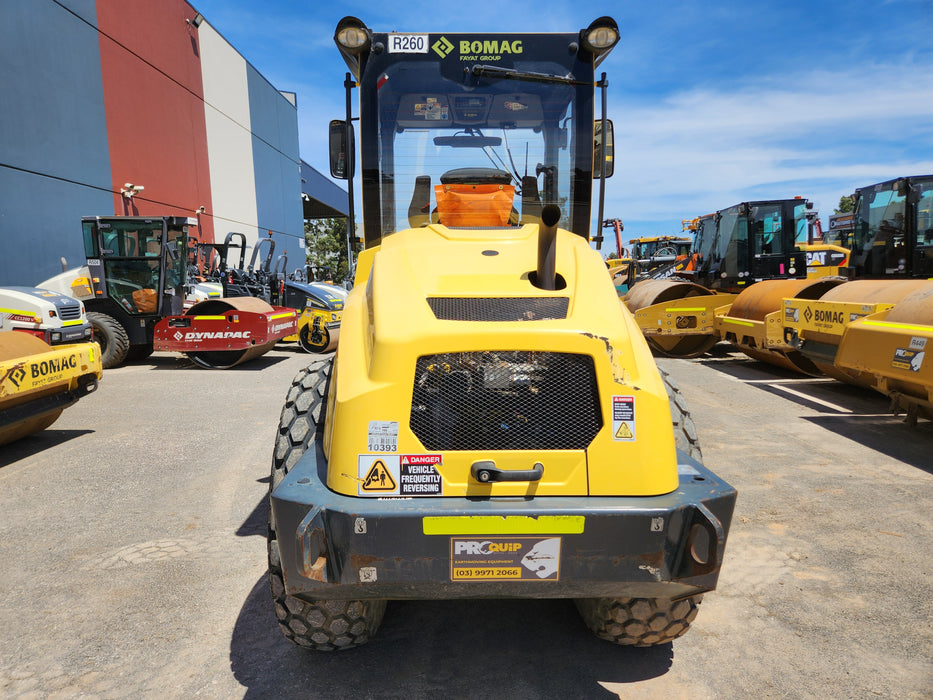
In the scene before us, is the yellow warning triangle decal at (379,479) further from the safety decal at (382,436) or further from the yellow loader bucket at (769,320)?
the yellow loader bucket at (769,320)

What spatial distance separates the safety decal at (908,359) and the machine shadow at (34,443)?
23.2ft

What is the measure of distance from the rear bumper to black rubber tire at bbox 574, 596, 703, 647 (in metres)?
0.37

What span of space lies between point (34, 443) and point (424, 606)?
14.8 ft

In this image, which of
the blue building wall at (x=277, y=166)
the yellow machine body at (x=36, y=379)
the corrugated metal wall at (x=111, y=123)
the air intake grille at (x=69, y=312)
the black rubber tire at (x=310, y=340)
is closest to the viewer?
the yellow machine body at (x=36, y=379)

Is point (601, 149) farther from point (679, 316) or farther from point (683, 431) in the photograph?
point (679, 316)

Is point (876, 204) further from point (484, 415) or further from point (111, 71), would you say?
point (111, 71)

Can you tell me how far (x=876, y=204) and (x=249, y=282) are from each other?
1230 cm

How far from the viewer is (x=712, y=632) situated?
99.8 inches

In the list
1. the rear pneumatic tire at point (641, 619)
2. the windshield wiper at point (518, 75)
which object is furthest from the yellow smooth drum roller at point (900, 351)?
the rear pneumatic tire at point (641, 619)

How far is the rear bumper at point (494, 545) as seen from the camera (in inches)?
72.8

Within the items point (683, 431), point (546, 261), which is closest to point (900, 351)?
point (683, 431)

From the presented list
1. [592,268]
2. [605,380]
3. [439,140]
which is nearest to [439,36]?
[439,140]

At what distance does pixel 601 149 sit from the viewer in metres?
3.66

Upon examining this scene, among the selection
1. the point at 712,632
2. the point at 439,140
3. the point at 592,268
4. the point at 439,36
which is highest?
the point at 439,36
